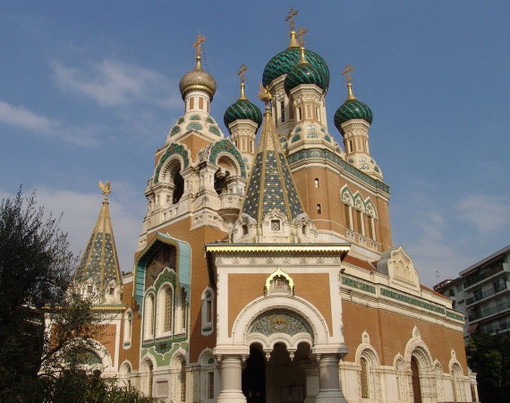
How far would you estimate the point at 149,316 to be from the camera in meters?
18.9

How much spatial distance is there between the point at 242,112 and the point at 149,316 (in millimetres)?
10590

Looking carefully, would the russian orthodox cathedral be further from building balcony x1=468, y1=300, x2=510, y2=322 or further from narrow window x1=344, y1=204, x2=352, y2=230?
building balcony x1=468, y1=300, x2=510, y2=322

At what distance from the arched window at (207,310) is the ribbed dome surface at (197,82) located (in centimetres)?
916

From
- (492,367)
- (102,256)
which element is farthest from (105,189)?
(492,367)

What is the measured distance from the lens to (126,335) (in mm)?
19422

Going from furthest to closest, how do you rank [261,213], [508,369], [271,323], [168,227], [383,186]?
[508,369]
[383,186]
[168,227]
[261,213]
[271,323]

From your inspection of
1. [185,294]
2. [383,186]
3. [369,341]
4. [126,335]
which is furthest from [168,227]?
[383,186]

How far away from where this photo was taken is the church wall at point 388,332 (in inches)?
626

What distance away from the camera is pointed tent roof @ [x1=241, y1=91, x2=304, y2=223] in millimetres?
14141

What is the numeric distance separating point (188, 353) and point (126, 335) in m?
3.68

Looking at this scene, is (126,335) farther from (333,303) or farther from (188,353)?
(333,303)

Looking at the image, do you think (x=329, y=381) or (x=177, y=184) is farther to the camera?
(x=177, y=184)

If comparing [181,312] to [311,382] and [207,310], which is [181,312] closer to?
[207,310]

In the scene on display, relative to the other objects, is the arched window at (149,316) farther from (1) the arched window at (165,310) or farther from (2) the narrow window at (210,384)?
(2) the narrow window at (210,384)
